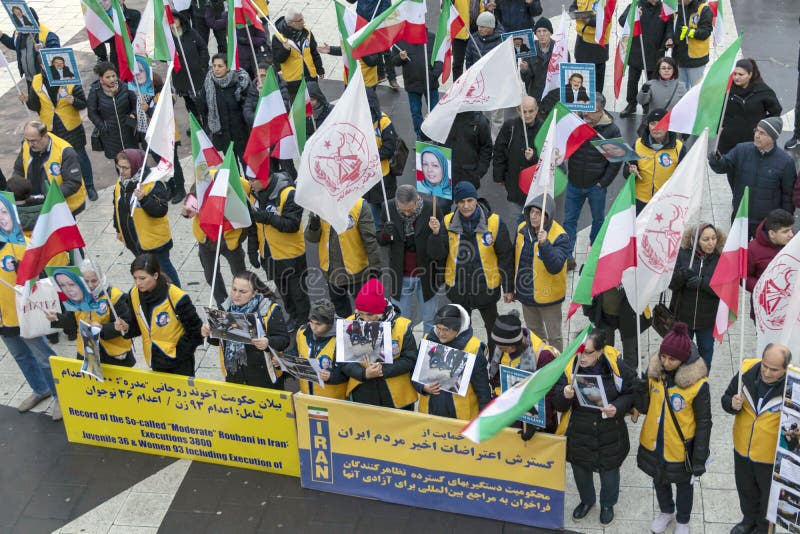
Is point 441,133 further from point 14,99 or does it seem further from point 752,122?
point 14,99

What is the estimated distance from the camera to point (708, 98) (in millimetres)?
9031

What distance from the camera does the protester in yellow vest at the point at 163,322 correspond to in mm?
8609

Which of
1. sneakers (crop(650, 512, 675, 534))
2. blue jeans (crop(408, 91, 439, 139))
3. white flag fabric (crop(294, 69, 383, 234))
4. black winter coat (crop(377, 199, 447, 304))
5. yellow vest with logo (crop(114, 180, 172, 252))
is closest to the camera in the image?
sneakers (crop(650, 512, 675, 534))

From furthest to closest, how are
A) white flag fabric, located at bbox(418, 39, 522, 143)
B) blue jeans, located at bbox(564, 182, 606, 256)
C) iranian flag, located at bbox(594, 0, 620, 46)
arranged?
iranian flag, located at bbox(594, 0, 620, 46) < blue jeans, located at bbox(564, 182, 606, 256) < white flag fabric, located at bbox(418, 39, 522, 143)

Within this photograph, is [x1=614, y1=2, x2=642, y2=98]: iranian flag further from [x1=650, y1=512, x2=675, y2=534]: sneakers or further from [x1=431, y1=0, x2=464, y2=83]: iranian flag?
[x1=650, y1=512, x2=675, y2=534]: sneakers

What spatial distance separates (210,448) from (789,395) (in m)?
4.90

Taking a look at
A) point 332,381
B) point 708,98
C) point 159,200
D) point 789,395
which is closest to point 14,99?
point 159,200

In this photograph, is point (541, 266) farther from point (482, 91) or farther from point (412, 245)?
point (482, 91)

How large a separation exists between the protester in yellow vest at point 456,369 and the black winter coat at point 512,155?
3217 millimetres

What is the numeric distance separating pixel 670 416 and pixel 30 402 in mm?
6230

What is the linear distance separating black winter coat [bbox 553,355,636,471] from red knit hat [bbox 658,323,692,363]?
39 cm

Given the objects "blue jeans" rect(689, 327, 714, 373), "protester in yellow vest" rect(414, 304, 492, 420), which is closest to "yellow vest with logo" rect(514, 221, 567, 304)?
"blue jeans" rect(689, 327, 714, 373)

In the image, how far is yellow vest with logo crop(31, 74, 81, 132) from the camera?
12.8m

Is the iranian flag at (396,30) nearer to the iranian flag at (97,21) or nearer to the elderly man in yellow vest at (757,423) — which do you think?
the iranian flag at (97,21)
